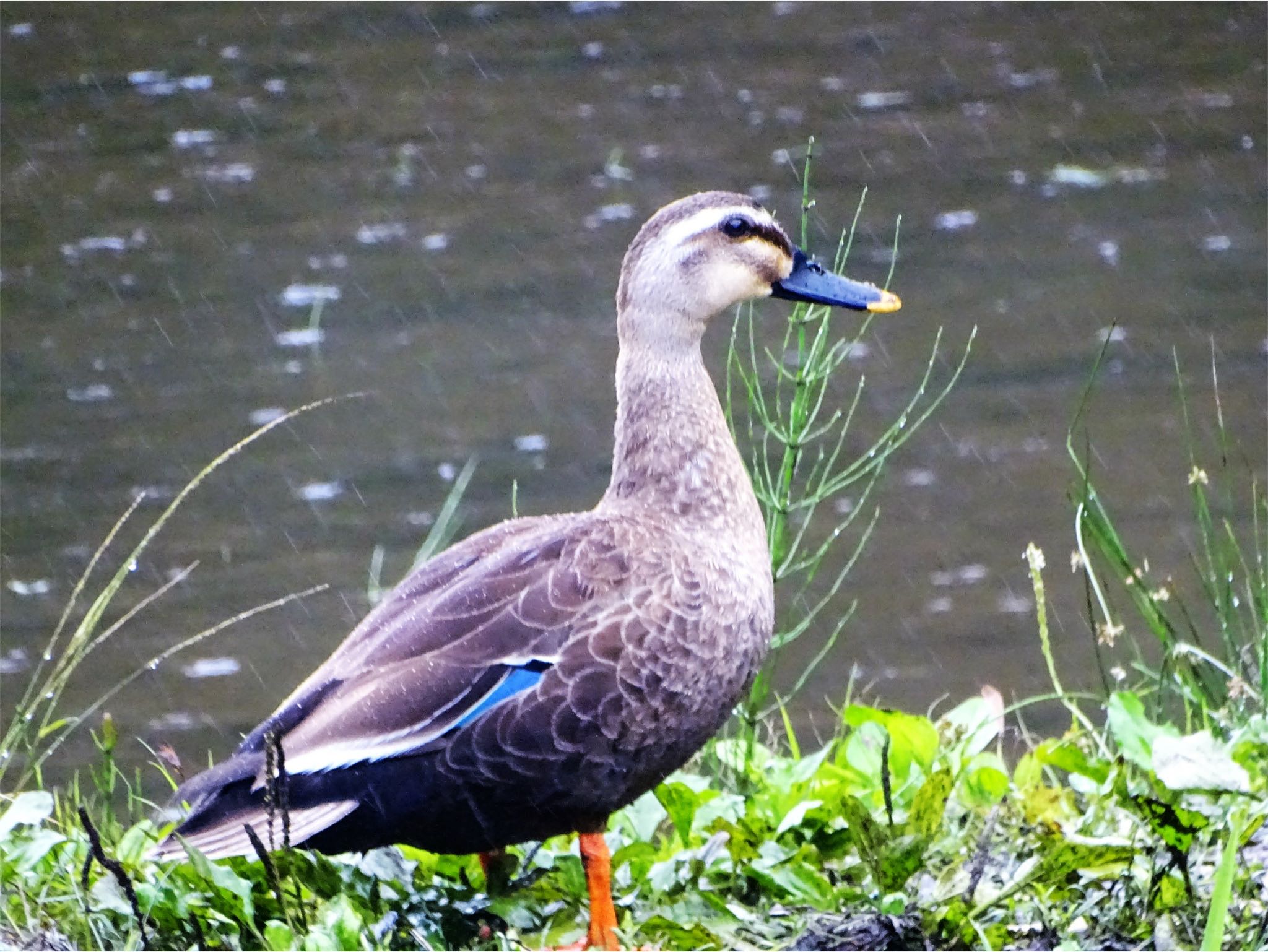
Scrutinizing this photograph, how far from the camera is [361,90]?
1345 centimetres

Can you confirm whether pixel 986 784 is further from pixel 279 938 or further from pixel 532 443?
pixel 532 443

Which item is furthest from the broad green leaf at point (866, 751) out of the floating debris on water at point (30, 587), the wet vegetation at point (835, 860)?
the floating debris on water at point (30, 587)

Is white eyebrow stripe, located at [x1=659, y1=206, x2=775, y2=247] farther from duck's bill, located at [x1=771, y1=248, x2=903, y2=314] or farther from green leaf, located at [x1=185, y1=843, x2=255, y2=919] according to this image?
green leaf, located at [x1=185, y1=843, x2=255, y2=919]

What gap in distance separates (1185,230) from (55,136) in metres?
6.89

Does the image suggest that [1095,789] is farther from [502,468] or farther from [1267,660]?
[502,468]

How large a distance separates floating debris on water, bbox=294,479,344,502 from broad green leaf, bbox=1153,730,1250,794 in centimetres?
541

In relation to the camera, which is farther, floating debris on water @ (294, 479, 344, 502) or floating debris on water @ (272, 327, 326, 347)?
floating debris on water @ (272, 327, 326, 347)

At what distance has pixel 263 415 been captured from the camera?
8703mm

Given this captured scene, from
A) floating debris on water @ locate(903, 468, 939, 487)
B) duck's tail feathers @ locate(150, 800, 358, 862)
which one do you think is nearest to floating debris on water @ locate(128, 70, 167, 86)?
floating debris on water @ locate(903, 468, 939, 487)

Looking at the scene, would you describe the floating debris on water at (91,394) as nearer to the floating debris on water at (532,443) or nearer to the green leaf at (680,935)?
the floating debris on water at (532,443)

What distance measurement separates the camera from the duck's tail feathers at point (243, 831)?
11.0 ft

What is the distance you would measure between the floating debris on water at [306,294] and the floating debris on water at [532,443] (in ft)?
6.53

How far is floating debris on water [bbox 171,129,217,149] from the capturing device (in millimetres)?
12445

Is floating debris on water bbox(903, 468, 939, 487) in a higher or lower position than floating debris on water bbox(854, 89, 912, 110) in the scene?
higher
